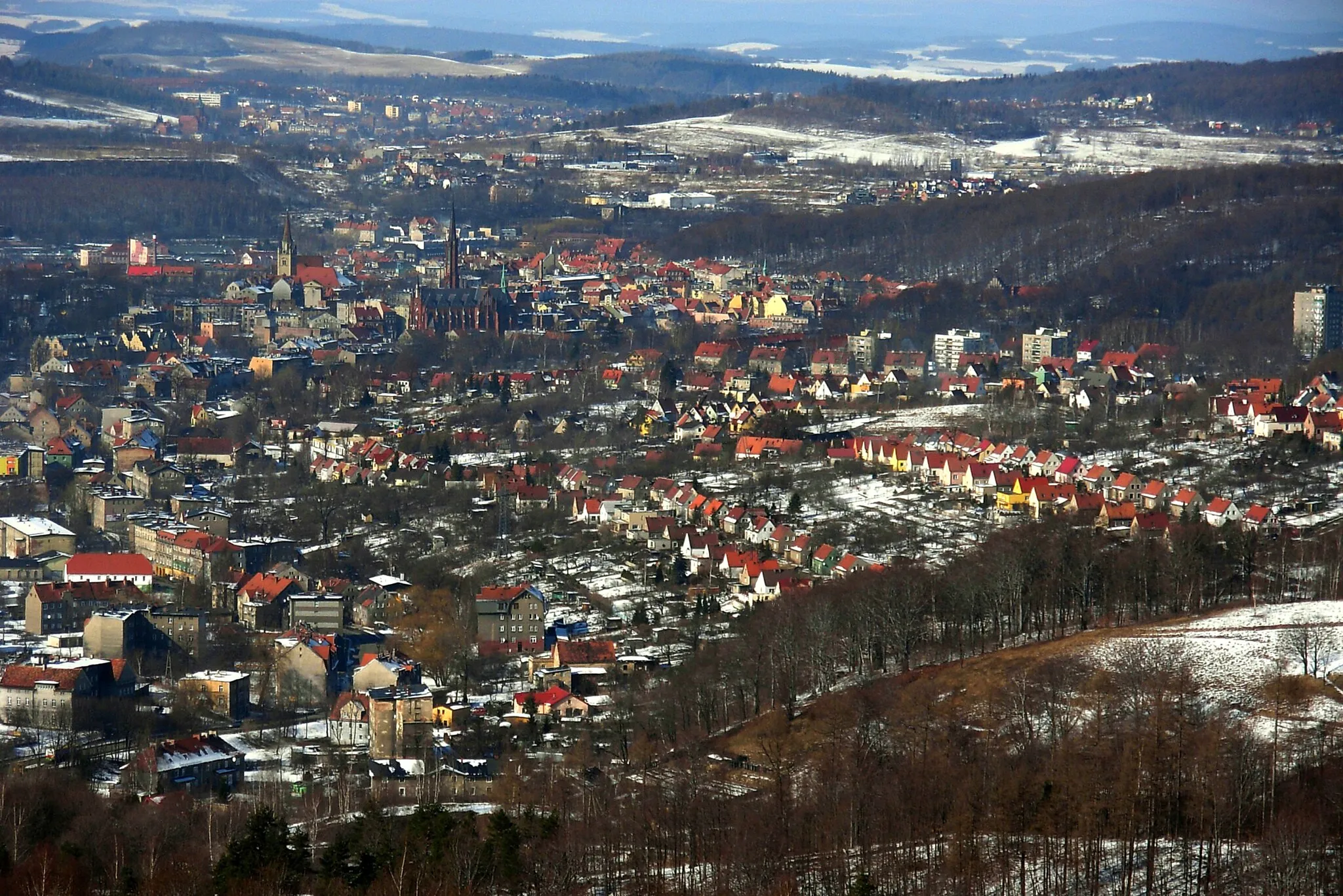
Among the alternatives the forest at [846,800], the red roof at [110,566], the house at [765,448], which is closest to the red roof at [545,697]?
the forest at [846,800]

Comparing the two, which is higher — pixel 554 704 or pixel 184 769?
pixel 184 769

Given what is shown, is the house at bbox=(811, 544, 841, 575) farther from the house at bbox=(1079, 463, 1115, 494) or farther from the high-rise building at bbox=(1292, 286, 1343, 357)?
the high-rise building at bbox=(1292, 286, 1343, 357)

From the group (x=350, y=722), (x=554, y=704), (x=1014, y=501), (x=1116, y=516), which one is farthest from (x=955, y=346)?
(x=350, y=722)

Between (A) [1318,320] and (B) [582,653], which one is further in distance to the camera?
(A) [1318,320]

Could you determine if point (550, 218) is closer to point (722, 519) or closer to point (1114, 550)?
point (722, 519)

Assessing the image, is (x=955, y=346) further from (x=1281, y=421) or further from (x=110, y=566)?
(x=110, y=566)

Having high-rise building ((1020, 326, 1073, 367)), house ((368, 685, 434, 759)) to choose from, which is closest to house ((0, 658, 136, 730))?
house ((368, 685, 434, 759))
